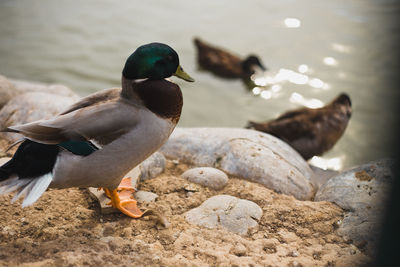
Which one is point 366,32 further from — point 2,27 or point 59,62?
point 2,27

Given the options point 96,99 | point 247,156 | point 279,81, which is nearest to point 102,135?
point 96,99

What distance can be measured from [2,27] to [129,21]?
8.63 feet

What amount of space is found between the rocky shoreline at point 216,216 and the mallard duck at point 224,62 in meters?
3.11

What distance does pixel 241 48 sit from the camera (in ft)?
25.4

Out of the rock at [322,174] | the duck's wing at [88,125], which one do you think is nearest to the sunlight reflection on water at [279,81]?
the rock at [322,174]

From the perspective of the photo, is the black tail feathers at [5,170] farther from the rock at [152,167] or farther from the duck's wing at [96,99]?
the rock at [152,167]

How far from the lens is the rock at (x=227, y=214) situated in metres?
2.60

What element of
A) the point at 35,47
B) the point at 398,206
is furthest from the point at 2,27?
the point at 398,206

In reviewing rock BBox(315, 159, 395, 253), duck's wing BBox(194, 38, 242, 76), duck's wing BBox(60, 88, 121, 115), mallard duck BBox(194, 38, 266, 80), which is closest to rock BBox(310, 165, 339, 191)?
rock BBox(315, 159, 395, 253)

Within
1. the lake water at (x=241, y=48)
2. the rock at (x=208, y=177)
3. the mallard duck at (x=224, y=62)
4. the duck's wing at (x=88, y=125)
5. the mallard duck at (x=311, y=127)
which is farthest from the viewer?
the mallard duck at (x=224, y=62)

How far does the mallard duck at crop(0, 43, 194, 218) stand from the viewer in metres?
2.21

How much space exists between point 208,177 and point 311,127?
1.94 m

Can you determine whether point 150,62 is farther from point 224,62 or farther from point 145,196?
point 224,62

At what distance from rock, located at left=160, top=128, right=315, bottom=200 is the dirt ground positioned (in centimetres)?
30
